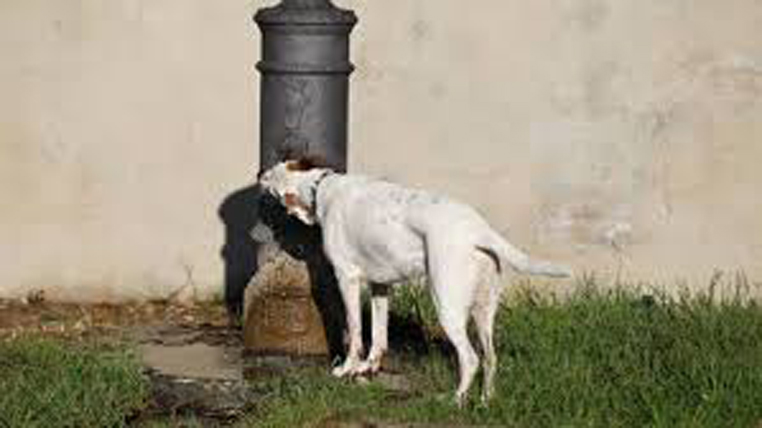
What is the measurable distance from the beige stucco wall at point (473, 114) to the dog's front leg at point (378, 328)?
1.62m

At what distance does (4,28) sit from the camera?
890 cm

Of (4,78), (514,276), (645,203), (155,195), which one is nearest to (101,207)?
(155,195)

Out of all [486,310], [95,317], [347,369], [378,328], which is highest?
[486,310]

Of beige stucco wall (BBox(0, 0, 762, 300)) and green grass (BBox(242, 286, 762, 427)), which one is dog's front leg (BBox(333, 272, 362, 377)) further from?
beige stucco wall (BBox(0, 0, 762, 300))

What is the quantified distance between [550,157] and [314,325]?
75.7 inches

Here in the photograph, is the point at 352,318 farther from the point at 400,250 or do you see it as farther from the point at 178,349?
the point at 178,349

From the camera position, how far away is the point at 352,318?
7320 millimetres

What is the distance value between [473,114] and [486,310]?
7.63ft

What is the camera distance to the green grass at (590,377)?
6.44m

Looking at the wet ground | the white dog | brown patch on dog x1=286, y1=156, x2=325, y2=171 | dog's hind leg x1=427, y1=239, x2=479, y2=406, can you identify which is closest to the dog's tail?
the white dog

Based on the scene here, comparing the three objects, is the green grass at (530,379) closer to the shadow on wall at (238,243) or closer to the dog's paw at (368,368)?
the dog's paw at (368,368)

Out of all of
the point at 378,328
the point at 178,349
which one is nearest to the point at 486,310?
the point at 378,328

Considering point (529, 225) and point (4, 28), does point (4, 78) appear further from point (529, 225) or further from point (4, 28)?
point (529, 225)

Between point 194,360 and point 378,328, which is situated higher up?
point 378,328
